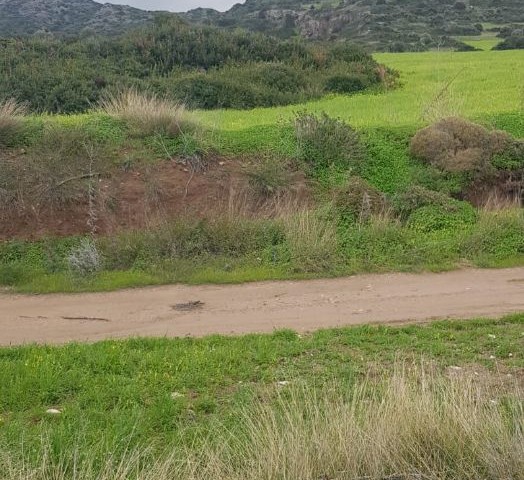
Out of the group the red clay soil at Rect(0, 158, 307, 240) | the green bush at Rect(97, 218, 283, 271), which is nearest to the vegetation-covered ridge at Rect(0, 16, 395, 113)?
the red clay soil at Rect(0, 158, 307, 240)

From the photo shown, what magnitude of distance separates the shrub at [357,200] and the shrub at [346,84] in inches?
602

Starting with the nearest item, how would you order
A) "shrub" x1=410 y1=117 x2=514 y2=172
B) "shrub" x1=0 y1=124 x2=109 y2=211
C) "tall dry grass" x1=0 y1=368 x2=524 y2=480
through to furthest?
"tall dry grass" x1=0 y1=368 x2=524 y2=480, "shrub" x1=0 y1=124 x2=109 y2=211, "shrub" x1=410 y1=117 x2=514 y2=172

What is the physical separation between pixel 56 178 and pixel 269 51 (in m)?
22.9

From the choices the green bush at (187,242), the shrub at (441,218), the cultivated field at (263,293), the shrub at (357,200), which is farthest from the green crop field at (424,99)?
the green bush at (187,242)

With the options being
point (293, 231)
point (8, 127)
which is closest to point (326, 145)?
point (293, 231)

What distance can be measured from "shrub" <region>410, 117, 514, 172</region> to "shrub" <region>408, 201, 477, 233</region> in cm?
234

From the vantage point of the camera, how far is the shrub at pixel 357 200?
44.1 feet

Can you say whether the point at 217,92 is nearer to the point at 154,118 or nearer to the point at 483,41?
the point at 154,118

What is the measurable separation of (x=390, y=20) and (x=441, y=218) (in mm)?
64905

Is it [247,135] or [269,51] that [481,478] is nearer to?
[247,135]

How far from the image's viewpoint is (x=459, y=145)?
1659 cm

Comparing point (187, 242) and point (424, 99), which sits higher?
point (424, 99)

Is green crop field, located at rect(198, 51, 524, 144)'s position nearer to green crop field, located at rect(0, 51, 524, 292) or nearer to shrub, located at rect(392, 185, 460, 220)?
green crop field, located at rect(0, 51, 524, 292)

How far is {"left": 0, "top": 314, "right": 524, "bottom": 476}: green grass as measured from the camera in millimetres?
5781
